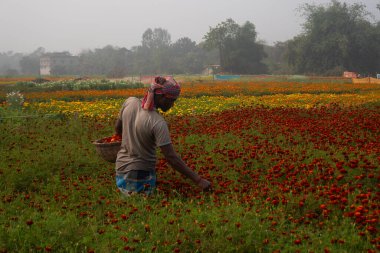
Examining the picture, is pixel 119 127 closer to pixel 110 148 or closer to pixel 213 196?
pixel 110 148

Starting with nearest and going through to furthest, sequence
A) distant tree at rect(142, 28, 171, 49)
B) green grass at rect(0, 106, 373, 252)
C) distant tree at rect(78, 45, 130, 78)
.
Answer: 1. green grass at rect(0, 106, 373, 252)
2. distant tree at rect(78, 45, 130, 78)
3. distant tree at rect(142, 28, 171, 49)

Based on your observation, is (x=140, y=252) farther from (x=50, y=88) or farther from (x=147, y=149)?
(x=50, y=88)

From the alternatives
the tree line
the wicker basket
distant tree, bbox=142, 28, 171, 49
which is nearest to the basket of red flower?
the wicker basket

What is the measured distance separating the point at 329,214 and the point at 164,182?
1980 mm

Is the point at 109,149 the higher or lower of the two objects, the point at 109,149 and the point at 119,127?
the lower

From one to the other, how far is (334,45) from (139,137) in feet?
152

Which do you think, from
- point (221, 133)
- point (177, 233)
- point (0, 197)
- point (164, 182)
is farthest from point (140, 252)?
point (221, 133)

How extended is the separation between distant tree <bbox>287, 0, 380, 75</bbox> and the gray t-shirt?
44921 millimetres

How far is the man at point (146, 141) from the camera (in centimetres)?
476

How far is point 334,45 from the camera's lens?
157 ft

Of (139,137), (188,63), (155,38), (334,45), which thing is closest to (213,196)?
(139,137)

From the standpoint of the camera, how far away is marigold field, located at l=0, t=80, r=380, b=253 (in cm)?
378

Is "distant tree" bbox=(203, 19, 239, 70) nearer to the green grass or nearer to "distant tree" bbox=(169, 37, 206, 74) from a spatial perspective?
"distant tree" bbox=(169, 37, 206, 74)

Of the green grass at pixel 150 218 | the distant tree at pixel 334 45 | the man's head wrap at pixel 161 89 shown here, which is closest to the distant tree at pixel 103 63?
the distant tree at pixel 334 45
